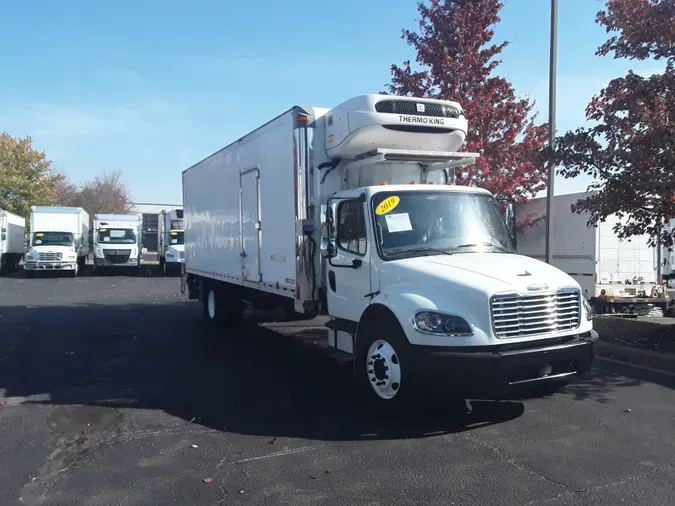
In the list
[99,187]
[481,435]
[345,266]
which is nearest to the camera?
[481,435]

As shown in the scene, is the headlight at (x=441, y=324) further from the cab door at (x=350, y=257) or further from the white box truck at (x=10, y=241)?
the white box truck at (x=10, y=241)

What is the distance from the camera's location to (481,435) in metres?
5.67

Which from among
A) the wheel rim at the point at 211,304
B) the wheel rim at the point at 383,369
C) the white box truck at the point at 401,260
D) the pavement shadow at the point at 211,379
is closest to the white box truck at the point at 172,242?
the wheel rim at the point at 211,304

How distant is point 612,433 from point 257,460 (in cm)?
329

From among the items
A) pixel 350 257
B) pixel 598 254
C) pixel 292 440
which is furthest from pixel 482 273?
pixel 598 254

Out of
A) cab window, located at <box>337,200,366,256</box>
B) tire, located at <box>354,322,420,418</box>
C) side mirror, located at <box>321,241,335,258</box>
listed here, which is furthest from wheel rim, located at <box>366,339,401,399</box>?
side mirror, located at <box>321,241,335,258</box>

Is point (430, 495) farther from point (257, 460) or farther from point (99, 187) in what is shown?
point (99, 187)

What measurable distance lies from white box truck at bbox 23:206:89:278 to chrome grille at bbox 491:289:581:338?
86.0 ft

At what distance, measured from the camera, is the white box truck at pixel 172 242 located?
29658 millimetres

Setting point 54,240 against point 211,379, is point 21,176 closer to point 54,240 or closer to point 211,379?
point 54,240

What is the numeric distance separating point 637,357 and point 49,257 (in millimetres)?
25523

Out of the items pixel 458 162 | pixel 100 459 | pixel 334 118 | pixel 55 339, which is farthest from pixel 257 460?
pixel 55 339

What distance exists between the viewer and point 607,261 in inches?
564

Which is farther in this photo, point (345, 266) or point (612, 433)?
point (345, 266)
